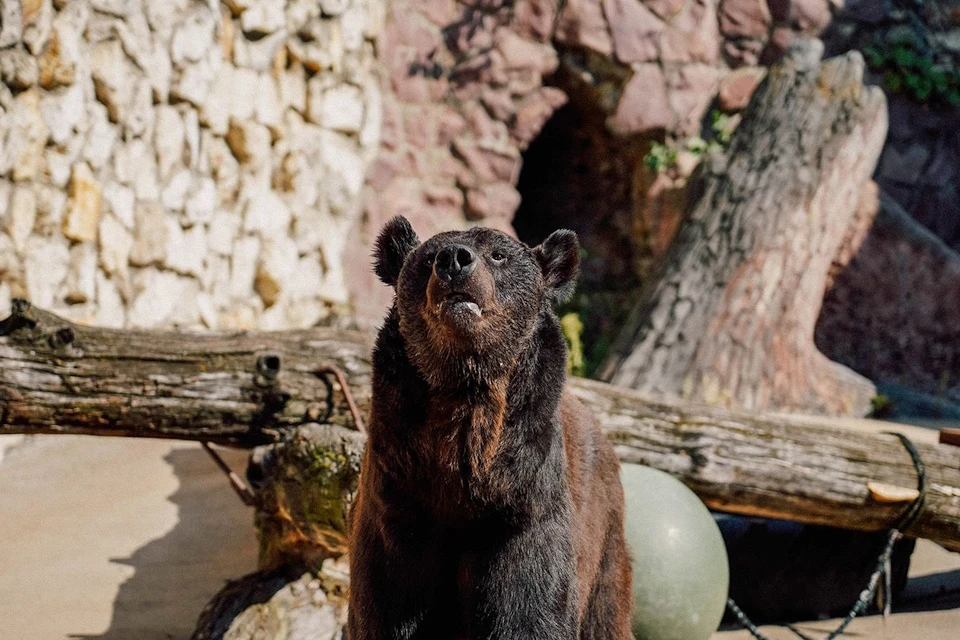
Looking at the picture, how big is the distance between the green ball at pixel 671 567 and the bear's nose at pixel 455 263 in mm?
1619

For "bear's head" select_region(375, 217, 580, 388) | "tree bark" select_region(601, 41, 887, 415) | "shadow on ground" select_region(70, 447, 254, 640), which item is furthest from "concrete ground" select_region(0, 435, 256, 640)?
"tree bark" select_region(601, 41, 887, 415)

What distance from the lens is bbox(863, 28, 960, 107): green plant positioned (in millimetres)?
10102

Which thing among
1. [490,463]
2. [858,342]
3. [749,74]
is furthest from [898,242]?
[490,463]

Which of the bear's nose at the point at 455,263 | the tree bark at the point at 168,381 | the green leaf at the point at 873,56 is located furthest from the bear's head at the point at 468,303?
Result: the green leaf at the point at 873,56

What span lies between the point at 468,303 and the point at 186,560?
9.93ft

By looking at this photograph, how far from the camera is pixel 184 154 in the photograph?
6273 mm

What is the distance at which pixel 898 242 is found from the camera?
9.09 m

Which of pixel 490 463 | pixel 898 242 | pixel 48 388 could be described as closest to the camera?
pixel 490 463

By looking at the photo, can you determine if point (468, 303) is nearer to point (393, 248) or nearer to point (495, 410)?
point (495, 410)

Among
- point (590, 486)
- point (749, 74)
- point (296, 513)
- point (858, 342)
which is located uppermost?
point (749, 74)

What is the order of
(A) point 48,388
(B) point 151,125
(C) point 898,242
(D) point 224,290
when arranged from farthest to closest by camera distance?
(C) point 898,242, (D) point 224,290, (B) point 151,125, (A) point 48,388

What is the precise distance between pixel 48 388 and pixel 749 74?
793cm

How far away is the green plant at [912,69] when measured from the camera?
10102mm

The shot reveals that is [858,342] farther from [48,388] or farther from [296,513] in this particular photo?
[48,388]
